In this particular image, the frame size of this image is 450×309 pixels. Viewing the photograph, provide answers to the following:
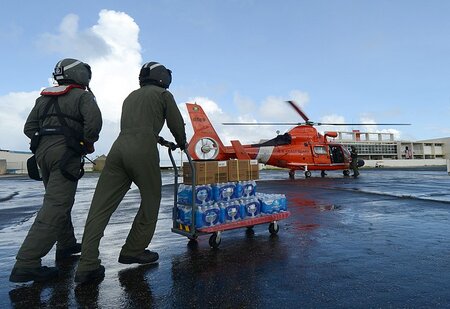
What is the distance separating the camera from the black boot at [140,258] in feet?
12.1

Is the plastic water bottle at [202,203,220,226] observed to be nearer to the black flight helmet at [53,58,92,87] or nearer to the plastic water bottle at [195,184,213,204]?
the plastic water bottle at [195,184,213,204]

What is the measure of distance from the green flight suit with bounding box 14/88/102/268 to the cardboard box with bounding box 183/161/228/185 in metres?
1.46

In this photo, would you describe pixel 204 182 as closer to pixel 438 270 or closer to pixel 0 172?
pixel 438 270

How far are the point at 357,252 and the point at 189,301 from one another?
2.40 metres

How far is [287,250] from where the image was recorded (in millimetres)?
4238

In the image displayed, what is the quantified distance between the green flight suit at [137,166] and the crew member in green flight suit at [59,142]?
305 millimetres

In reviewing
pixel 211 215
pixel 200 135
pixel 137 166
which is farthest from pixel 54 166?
pixel 200 135

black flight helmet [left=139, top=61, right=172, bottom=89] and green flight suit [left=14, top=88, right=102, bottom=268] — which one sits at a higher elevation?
black flight helmet [left=139, top=61, right=172, bottom=89]

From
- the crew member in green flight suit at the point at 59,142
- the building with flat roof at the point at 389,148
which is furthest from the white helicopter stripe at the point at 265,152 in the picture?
the building with flat roof at the point at 389,148

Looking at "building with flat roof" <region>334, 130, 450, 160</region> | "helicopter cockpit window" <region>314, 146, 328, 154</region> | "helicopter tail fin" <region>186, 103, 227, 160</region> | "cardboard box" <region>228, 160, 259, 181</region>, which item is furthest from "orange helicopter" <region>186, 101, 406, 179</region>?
"building with flat roof" <region>334, 130, 450, 160</region>

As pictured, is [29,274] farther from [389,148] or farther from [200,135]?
[389,148]

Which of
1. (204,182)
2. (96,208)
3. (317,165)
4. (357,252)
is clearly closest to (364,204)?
(357,252)

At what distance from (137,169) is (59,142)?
3.01 ft

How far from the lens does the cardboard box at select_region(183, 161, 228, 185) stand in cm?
456
